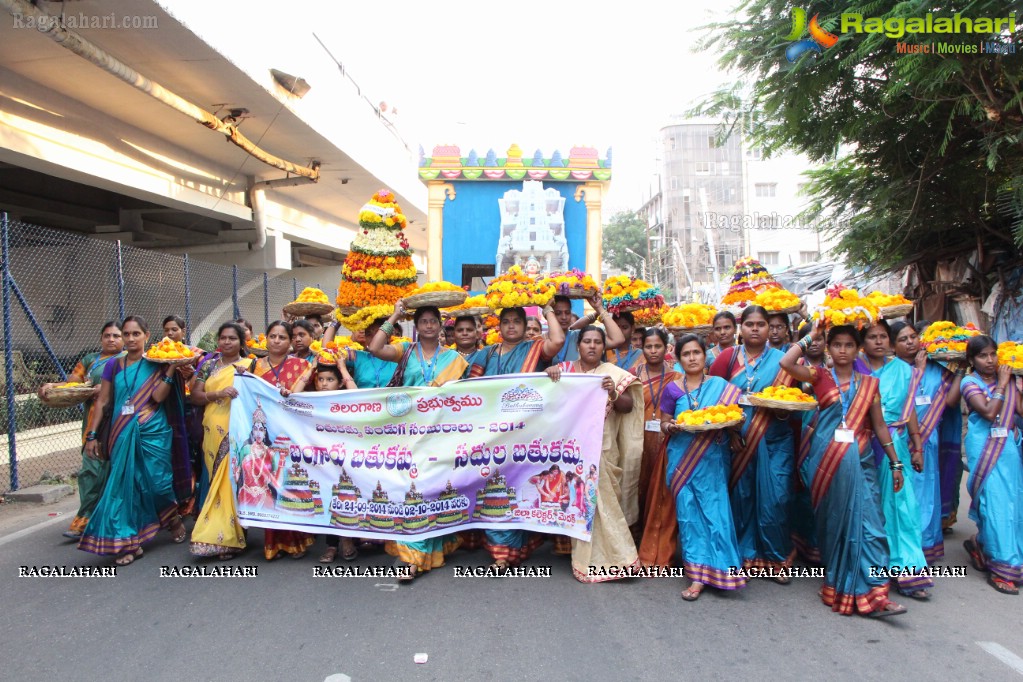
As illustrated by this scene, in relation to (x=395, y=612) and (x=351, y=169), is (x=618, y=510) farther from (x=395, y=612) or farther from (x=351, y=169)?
(x=351, y=169)

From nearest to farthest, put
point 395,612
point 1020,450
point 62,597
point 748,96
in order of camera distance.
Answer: point 395,612
point 62,597
point 1020,450
point 748,96

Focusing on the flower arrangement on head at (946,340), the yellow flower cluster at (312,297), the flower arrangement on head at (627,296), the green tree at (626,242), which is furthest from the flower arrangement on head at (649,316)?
the green tree at (626,242)

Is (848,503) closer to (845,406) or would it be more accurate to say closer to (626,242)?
(845,406)

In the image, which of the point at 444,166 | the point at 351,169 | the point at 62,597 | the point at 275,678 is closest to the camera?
the point at 275,678

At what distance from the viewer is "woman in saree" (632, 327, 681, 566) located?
4.43 metres

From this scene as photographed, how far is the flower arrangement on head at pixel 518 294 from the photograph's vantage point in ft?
15.3

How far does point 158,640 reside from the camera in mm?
3576

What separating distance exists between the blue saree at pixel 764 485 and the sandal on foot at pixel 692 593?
551mm

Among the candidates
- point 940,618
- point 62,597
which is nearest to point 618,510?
point 940,618

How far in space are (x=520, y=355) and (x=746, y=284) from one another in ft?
10.8

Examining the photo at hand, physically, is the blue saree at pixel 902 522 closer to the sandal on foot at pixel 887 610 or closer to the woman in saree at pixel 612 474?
the sandal on foot at pixel 887 610

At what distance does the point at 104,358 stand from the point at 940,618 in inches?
244

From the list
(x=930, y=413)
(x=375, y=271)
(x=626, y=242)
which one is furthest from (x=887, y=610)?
(x=626, y=242)

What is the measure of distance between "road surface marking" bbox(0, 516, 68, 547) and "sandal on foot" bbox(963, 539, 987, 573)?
725 centimetres
